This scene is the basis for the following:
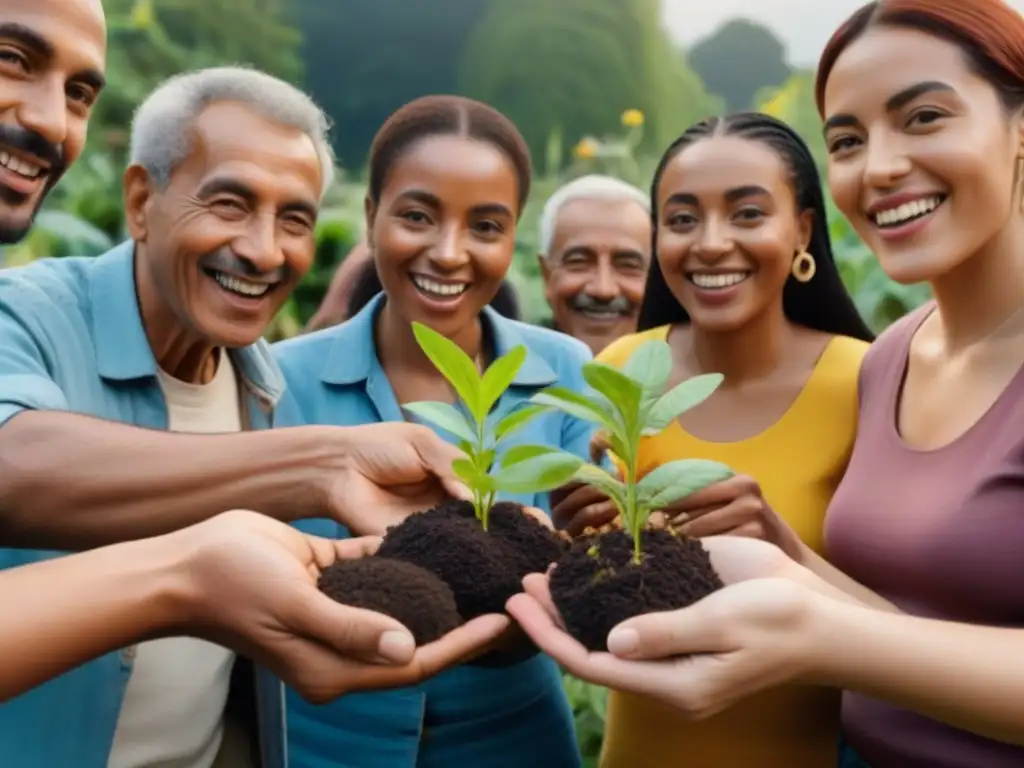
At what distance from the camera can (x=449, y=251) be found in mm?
2061

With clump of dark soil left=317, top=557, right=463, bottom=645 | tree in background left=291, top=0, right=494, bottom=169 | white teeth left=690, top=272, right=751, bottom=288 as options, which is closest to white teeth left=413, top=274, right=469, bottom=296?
white teeth left=690, top=272, right=751, bottom=288

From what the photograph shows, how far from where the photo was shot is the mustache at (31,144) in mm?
1615

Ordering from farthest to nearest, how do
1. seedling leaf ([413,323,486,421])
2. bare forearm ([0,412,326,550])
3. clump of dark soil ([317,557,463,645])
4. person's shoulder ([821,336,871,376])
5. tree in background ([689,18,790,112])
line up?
tree in background ([689,18,790,112]), person's shoulder ([821,336,871,376]), seedling leaf ([413,323,486,421]), bare forearm ([0,412,326,550]), clump of dark soil ([317,557,463,645])

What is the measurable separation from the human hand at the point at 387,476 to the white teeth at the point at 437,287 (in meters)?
0.47

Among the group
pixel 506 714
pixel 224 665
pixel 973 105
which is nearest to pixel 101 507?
pixel 224 665

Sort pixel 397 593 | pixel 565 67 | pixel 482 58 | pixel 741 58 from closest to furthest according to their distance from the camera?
1. pixel 397 593
2. pixel 565 67
3. pixel 482 58
4. pixel 741 58

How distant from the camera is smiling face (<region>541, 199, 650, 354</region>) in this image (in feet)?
9.78

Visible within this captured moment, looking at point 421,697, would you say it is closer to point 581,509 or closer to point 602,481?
point 581,509

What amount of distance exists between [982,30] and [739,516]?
2.62ft

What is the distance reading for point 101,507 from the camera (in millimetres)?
1499

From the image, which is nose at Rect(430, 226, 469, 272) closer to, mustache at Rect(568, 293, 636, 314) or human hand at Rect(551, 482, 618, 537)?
human hand at Rect(551, 482, 618, 537)

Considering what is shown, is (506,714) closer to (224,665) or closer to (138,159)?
(224,665)

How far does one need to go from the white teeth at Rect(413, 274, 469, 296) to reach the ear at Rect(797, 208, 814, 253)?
69 cm

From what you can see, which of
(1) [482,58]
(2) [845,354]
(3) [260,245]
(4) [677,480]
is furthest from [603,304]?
(1) [482,58]
